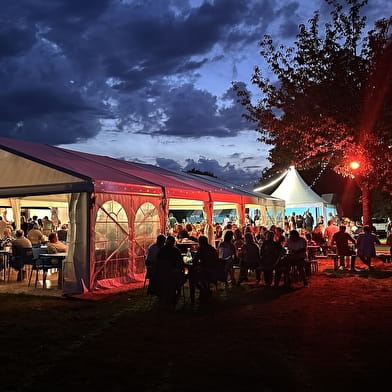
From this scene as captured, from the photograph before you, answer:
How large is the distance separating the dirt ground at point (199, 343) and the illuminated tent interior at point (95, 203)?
2.70 ft

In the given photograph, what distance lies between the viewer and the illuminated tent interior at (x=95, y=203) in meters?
9.37

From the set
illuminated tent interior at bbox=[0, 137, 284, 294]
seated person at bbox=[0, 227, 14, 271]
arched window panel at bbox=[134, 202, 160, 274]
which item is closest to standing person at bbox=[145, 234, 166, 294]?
illuminated tent interior at bbox=[0, 137, 284, 294]

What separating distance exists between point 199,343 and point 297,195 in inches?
695

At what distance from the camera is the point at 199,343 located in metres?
5.67

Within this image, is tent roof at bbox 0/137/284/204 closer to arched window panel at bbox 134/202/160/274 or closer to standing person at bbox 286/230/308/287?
arched window panel at bbox 134/202/160/274

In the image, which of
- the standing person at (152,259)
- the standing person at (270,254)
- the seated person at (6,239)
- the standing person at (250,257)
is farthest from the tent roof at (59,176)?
the standing person at (270,254)

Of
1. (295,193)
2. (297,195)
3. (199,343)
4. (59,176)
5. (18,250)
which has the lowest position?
(199,343)

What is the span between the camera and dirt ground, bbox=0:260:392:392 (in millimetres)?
4355

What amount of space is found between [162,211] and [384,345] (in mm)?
6691

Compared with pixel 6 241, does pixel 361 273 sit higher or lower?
lower

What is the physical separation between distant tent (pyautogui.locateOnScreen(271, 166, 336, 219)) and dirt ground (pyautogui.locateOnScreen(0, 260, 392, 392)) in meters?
13.2

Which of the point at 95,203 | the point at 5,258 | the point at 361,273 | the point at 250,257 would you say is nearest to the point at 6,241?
the point at 5,258

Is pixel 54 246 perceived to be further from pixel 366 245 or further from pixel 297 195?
pixel 297 195

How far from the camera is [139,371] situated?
15.1 feet
